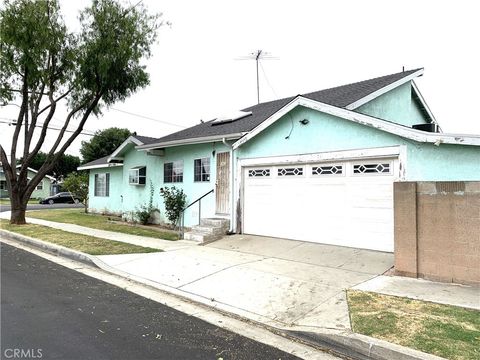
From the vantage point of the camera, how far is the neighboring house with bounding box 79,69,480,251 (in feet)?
26.5

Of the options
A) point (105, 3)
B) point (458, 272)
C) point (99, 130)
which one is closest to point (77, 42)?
point (105, 3)

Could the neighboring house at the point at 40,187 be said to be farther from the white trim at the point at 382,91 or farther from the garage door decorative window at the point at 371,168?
the garage door decorative window at the point at 371,168

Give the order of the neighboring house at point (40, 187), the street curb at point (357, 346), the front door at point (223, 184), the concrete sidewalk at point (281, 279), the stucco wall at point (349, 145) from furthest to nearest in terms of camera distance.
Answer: the neighboring house at point (40, 187), the front door at point (223, 184), the stucco wall at point (349, 145), the concrete sidewalk at point (281, 279), the street curb at point (357, 346)

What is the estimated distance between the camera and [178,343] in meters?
4.38

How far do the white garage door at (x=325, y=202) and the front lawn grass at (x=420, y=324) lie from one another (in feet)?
10.7

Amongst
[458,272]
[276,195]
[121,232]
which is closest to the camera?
[458,272]

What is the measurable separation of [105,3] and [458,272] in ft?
48.6

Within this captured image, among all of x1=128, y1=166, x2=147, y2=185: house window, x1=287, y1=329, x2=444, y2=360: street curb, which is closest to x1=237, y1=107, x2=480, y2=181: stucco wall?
x1=287, y1=329, x2=444, y2=360: street curb

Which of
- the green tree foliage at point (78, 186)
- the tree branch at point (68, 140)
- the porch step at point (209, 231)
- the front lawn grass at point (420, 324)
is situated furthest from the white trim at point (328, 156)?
the green tree foliage at point (78, 186)

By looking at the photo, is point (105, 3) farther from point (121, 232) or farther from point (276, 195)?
point (276, 195)

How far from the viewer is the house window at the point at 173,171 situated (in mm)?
14750

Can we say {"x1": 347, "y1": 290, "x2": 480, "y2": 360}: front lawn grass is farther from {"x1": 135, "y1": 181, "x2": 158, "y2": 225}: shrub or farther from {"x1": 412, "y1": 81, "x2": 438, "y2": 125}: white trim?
{"x1": 135, "y1": 181, "x2": 158, "y2": 225}: shrub

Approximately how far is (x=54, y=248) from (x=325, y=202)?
24.3ft

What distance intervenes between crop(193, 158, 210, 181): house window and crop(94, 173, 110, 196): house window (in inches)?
413
